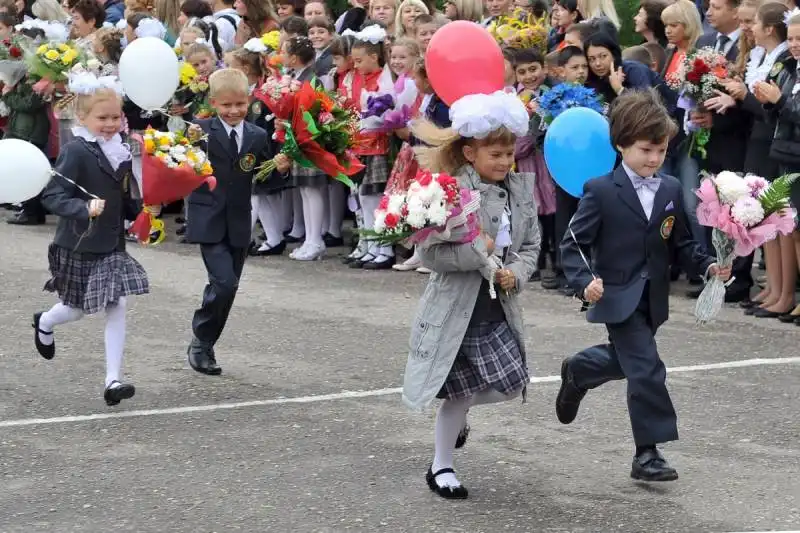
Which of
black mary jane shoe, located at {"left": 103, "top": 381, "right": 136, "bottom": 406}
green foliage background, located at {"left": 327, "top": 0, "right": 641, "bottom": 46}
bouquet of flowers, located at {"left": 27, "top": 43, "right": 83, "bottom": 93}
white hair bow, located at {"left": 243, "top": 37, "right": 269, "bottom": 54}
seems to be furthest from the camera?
green foliage background, located at {"left": 327, "top": 0, "right": 641, "bottom": 46}

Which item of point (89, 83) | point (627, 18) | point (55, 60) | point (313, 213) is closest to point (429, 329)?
point (89, 83)

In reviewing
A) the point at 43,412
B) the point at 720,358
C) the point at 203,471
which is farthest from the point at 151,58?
the point at 720,358

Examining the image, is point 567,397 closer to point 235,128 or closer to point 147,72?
point 235,128

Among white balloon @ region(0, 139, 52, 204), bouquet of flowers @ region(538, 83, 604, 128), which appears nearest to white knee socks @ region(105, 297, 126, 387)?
white balloon @ region(0, 139, 52, 204)

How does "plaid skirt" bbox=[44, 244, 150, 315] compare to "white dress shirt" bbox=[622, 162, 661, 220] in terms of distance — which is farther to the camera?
"plaid skirt" bbox=[44, 244, 150, 315]

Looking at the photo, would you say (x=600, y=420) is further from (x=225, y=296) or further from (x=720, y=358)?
(x=225, y=296)

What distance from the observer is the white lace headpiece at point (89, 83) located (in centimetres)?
832

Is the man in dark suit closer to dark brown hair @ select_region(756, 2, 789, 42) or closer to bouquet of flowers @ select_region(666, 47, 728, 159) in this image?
bouquet of flowers @ select_region(666, 47, 728, 159)

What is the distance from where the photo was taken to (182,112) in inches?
557

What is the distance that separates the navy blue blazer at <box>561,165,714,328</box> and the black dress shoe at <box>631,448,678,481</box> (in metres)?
A: 0.59

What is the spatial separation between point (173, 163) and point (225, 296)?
108 cm

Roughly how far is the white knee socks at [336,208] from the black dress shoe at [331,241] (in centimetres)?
4

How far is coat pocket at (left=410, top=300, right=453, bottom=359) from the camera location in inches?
262

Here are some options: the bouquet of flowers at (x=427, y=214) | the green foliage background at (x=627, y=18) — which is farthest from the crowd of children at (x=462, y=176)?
the green foliage background at (x=627, y=18)
